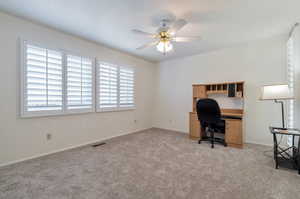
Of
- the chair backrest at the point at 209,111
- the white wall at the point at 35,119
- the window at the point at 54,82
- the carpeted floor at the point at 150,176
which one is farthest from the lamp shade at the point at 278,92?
the window at the point at 54,82

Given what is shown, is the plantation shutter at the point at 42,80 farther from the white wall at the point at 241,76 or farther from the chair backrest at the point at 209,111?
the white wall at the point at 241,76

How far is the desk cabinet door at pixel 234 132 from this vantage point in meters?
3.27

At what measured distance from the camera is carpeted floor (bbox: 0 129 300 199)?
171cm

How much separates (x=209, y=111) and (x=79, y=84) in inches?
121

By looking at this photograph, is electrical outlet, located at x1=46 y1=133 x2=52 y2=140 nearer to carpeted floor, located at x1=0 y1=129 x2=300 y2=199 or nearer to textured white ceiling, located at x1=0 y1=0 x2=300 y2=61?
carpeted floor, located at x1=0 y1=129 x2=300 y2=199

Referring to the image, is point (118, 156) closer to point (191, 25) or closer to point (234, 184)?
point (234, 184)

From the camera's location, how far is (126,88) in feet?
14.9

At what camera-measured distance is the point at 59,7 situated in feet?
7.26

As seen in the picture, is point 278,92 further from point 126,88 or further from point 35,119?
point 35,119

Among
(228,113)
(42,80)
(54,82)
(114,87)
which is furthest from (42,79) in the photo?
(228,113)

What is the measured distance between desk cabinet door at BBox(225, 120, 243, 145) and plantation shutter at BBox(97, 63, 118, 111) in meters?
3.02

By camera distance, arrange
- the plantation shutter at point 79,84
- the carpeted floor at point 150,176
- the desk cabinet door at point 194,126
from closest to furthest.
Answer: the carpeted floor at point 150,176 < the plantation shutter at point 79,84 < the desk cabinet door at point 194,126

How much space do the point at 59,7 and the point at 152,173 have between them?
2926mm

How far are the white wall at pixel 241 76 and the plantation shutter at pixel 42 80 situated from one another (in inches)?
137
